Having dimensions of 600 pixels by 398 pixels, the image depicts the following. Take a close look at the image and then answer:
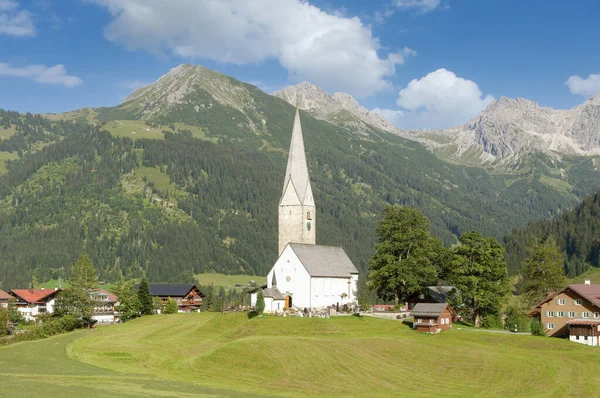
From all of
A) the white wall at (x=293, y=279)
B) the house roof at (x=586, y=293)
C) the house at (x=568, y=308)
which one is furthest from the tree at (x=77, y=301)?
the house roof at (x=586, y=293)

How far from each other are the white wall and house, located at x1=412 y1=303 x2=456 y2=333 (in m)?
20.3

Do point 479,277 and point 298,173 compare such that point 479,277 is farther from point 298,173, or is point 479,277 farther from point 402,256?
point 298,173

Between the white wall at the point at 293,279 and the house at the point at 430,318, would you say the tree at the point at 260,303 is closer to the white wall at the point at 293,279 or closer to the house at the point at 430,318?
the white wall at the point at 293,279

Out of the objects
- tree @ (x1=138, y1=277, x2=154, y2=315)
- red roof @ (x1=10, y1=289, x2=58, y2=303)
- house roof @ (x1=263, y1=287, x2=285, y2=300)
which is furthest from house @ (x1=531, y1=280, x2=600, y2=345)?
red roof @ (x1=10, y1=289, x2=58, y2=303)

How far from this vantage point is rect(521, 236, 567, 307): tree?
98006 mm

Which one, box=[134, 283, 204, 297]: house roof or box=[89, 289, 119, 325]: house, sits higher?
box=[134, 283, 204, 297]: house roof

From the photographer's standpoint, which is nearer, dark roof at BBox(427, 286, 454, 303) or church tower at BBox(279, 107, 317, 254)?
dark roof at BBox(427, 286, 454, 303)

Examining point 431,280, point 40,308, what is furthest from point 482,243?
point 40,308

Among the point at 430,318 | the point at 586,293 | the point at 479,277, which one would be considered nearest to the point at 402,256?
the point at 479,277

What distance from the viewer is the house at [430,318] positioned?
75.6 m

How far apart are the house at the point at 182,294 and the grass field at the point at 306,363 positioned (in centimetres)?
6567

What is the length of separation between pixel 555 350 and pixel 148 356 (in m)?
43.1

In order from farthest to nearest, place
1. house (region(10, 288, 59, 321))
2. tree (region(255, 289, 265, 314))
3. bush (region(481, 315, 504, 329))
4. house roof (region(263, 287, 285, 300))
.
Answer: house (region(10, 288, 59, 321)), house roof (region(263, 287, 285, 300)), tree (region(255, 289, 265, 314)), bush (region(481, 315, 504, 329))

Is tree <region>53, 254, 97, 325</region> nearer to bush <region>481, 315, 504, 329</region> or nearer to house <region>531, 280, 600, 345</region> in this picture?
bush <region>481, 315, 504, 329</region>
